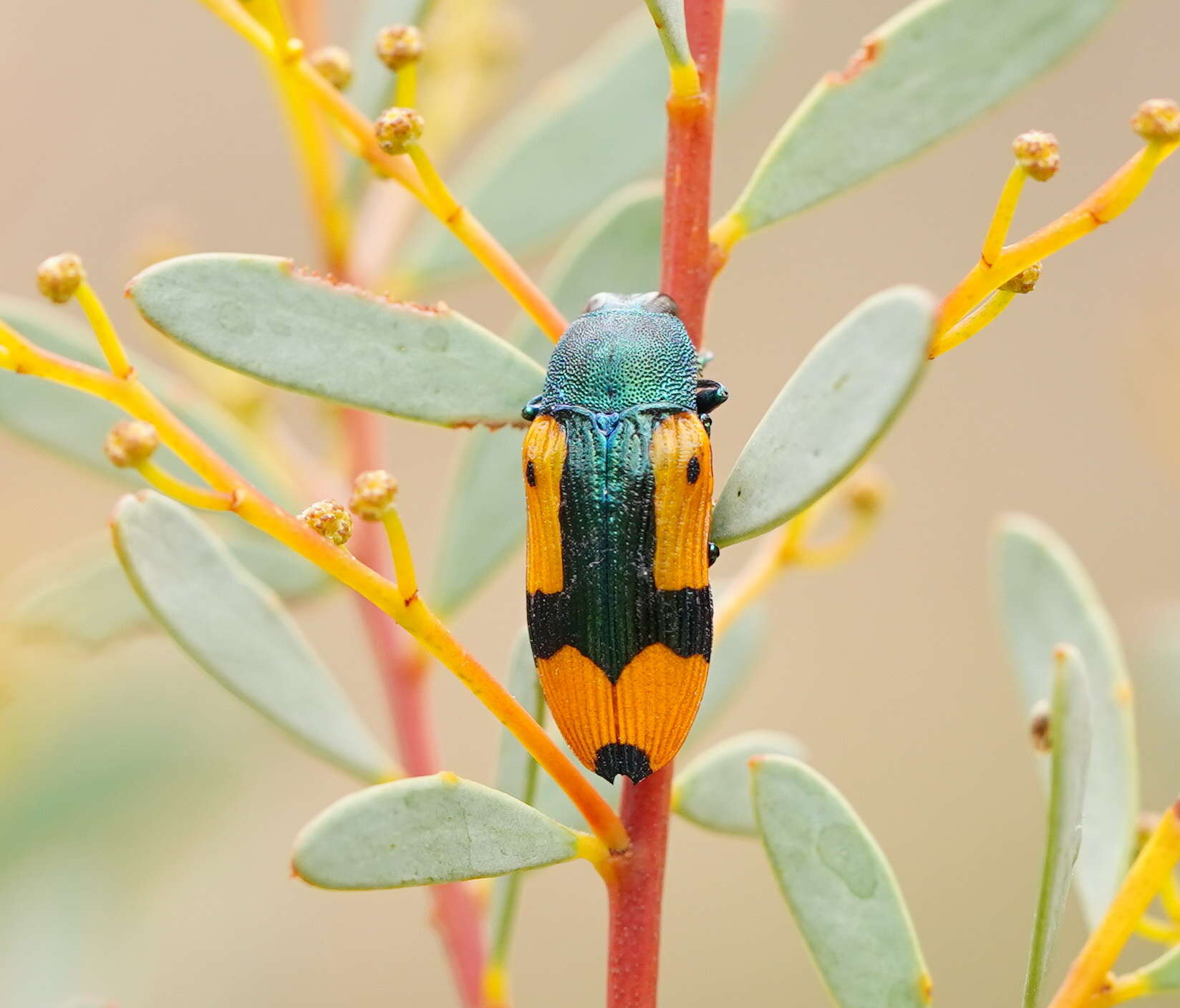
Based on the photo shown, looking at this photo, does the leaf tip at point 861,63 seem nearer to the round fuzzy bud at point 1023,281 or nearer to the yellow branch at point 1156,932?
the round fuzzy bud at point 1023,281

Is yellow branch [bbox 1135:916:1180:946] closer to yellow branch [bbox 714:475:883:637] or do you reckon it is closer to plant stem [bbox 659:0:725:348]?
yellow branch [bbox 714:475:883:637]

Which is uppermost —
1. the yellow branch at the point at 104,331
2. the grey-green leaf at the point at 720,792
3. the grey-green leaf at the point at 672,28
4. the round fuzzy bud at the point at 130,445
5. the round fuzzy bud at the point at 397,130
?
the grey-green leaf at the point at 672,28

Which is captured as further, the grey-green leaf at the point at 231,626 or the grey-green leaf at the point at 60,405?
the grey-green leaf at the point at 60,405

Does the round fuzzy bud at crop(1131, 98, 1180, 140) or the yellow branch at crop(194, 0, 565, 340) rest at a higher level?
the yellow branch at crop(194, 0, 565, 340)

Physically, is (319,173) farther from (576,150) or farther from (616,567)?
(616,567)

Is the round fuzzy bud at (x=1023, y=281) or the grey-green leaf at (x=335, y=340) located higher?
the grey-green leaf at (x=335, y=340)

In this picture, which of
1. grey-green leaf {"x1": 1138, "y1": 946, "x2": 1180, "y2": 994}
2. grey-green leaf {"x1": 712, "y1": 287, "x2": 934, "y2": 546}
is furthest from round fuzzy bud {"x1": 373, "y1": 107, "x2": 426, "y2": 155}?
grey-green leaf {"x1": 1138, "y1": 946, "x2": 1180, "y2": 994}

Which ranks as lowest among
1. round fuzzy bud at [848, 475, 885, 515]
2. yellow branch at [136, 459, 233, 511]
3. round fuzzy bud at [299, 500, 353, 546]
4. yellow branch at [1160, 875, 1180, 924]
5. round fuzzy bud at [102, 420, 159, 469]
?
yellow branch at [1160, 875, 1180, 924]

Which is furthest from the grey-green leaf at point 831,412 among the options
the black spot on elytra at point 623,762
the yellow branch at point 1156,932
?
the yellow branch at point 1156,932

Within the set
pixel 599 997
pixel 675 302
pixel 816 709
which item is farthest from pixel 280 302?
pixel 816 709
